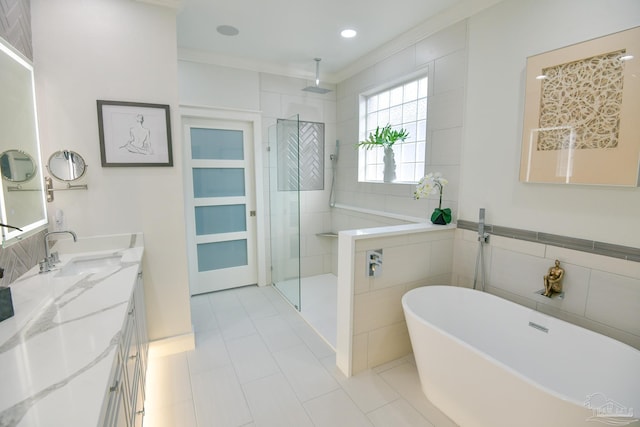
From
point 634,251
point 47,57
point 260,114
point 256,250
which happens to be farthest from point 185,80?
point 634,251

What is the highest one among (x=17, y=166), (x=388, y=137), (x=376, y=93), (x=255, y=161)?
(x=376, y=93)

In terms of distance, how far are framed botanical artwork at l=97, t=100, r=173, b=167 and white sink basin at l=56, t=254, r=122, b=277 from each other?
0.66 meters

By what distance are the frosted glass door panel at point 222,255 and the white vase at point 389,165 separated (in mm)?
1967

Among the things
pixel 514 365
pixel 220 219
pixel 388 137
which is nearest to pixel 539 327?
pixel 514 365

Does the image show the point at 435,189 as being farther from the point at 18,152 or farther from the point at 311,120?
the point at 18,152

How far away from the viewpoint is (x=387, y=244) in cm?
219

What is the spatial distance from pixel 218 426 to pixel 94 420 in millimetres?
1300

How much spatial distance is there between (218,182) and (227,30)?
1597mm

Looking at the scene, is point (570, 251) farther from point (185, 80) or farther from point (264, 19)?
point (185, 80)

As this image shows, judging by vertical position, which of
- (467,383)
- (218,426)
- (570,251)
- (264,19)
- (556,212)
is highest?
(264,19)

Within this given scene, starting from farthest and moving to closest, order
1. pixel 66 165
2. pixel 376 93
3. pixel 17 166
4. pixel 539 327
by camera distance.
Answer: pixel 376 93 < pixel 66 165 < pixel 539 327 < pixel 17 166

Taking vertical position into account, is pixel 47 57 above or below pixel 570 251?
above

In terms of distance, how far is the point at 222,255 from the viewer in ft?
12.2

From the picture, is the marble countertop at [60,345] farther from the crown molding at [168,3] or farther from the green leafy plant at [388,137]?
the green leafy plant at [388,137]
